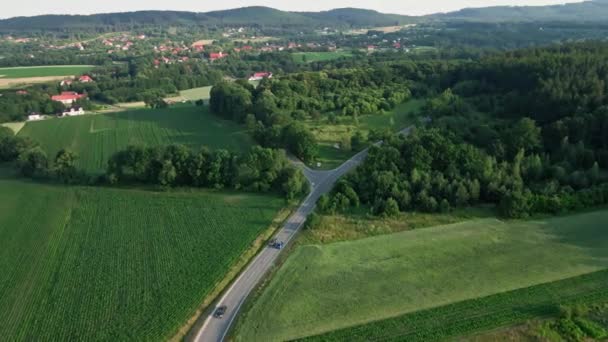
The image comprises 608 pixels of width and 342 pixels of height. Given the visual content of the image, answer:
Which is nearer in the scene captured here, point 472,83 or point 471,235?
point 471,235

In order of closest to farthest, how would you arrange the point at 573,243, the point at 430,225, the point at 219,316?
the point at 219,316 < the point at 573,243 < the point at 430,225

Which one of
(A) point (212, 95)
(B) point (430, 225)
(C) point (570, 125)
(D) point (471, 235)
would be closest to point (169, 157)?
(B) point (430, 225)

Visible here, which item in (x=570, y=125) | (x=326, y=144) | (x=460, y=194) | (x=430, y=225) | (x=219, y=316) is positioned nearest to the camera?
(x=219, y=316)

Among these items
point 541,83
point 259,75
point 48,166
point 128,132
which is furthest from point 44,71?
point 541,83

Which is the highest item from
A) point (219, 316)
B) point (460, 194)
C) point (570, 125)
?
point (570, 125)

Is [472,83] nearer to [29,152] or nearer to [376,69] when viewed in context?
[376,69]

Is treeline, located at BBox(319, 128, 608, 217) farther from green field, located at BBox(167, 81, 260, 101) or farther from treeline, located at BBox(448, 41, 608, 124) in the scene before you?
A: green field, located at BBox(167, 81, 260, 101)

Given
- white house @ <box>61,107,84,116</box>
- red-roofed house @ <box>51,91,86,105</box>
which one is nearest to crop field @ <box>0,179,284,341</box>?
white house @ <box>61,107,84,116</box>

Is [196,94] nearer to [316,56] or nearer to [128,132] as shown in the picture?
[128,132]

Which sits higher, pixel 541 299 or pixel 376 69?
pixel 376 69
